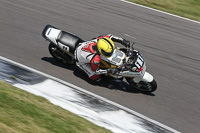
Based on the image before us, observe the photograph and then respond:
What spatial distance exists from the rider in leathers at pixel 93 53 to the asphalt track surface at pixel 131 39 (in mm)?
503

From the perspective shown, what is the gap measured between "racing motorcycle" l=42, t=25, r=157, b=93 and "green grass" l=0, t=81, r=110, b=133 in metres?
2.67

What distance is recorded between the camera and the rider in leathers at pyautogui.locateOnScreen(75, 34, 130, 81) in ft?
30.1

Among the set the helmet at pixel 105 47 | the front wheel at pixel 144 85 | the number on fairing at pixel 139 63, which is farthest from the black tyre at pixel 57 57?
the number on fairing at pixel 139 63

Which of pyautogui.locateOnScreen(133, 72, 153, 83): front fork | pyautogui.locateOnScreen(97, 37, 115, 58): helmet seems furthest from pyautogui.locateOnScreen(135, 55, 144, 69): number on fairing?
pyautogui.locateOnScreen(97, 37, 115, 58): helmet

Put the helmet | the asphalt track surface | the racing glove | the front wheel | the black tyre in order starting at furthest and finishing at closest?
the black tyre < the front wheel < the asphalt track surface < the racing glove < the helmet

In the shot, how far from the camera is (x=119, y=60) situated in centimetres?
944

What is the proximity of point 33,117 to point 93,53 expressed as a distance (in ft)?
12.3

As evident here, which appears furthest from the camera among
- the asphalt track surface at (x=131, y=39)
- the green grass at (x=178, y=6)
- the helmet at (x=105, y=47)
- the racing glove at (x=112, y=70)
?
the green grass at (x=178, y=6)

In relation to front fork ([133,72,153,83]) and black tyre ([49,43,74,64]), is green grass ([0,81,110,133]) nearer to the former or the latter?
black tyre ([49,43,74,64])

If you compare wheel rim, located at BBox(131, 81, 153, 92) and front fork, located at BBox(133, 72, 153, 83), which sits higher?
front fork, located at BBox(133, 72, 153, 83)

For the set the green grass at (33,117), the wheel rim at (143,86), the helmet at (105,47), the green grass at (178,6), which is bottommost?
the green grass at (33,117)

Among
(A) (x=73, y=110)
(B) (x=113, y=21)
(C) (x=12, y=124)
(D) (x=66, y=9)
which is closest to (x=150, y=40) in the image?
(B) (x=113, y=21)

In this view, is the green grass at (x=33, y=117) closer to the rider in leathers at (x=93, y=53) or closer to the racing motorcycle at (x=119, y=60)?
the rider in leathers at (x=93, y=53)

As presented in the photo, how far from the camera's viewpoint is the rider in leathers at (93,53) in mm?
9180
